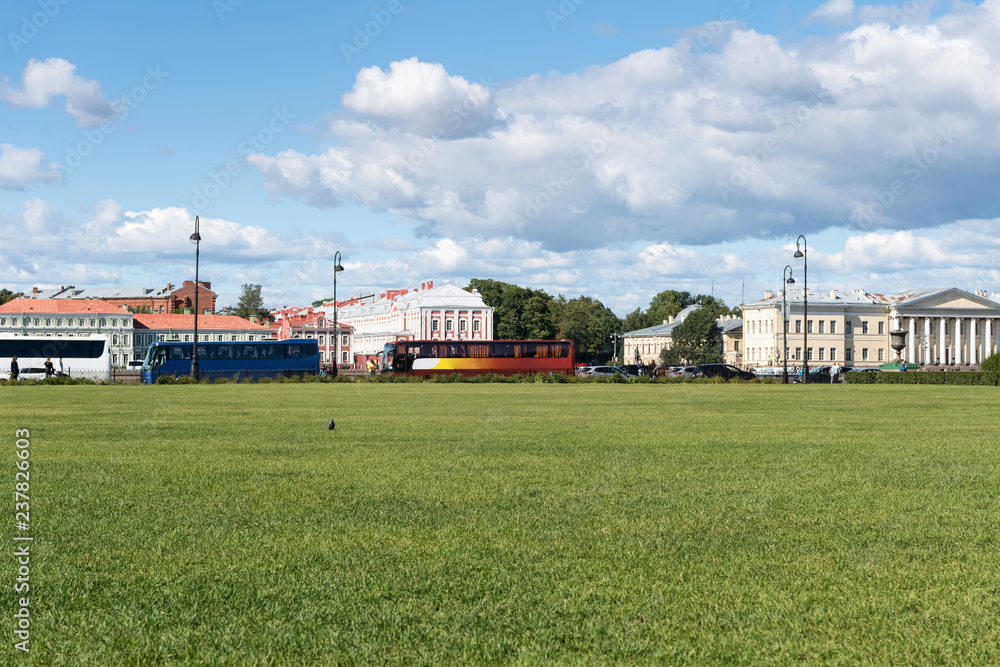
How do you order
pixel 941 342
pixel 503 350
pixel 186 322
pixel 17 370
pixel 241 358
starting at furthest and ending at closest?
1. pixel 186 322
2. pixel 941 342
3. pixel 503 350
4. pixel 241 358
5. pixel 17 370

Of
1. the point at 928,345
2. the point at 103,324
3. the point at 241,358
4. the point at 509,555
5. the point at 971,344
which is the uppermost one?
the point at 103,324

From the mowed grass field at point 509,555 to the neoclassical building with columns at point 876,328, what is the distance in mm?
122578

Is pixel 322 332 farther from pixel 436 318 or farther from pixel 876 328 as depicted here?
pixel 876 328

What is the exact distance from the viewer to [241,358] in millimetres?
70500

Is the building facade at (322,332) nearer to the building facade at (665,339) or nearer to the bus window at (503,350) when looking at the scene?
the building facade at (665,339)

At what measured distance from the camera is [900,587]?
6184 millimetres

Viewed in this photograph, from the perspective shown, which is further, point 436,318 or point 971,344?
point 971,344

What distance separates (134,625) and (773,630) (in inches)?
135

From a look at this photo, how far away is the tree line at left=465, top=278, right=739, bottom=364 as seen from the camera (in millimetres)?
132000

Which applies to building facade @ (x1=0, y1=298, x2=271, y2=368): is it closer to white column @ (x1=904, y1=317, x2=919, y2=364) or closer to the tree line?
the tree line

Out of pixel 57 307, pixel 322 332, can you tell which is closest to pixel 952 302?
pixel 322 332

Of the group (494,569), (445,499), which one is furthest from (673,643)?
(445,499)

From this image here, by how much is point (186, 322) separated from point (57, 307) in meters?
18.2

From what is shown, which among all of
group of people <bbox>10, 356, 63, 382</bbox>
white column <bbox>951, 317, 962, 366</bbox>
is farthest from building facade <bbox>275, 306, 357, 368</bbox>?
white column <bbox>951, 317, 962, 366</bbox>
